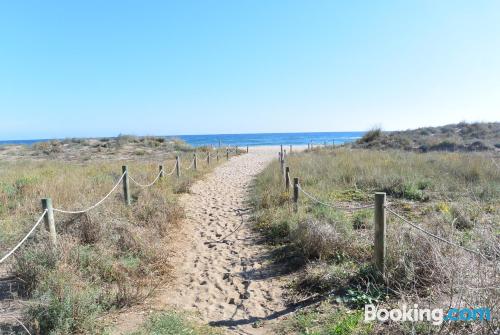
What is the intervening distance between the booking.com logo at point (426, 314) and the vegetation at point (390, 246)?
0.06 metres

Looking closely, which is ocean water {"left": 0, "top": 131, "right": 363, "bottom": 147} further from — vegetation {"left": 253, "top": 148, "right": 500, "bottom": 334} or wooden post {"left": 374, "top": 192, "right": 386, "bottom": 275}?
wooden post {"left": 374, "top": 192, "right": 386, "bottom": 275}

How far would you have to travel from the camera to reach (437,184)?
1001cm

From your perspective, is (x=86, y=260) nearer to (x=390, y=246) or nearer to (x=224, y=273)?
(x=224, y=273)

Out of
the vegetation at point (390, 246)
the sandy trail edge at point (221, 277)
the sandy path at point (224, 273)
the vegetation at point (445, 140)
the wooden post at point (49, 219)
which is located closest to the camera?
the vegetation at point (390, 246)

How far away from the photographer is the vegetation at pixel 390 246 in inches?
126

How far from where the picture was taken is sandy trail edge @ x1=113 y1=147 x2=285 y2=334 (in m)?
3.94

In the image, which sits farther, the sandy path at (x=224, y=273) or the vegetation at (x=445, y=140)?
the vegetation at (x=445, y=140)

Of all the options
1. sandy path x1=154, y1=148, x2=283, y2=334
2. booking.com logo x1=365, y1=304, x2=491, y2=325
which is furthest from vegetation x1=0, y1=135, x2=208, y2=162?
booking.com logo x1=365, y1=304, x2=491, y2=325

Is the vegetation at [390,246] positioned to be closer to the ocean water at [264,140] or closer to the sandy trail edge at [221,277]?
the sandy trail edge at [221,277]

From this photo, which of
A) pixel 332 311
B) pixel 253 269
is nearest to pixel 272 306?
pixel 332 311

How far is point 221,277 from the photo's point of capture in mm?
5102

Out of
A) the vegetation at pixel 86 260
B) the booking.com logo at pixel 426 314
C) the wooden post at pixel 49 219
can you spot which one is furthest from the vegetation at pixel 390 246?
the wooden post at pixel 49 219

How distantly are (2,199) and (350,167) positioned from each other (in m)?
11.8

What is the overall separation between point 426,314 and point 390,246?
4.96 ft
